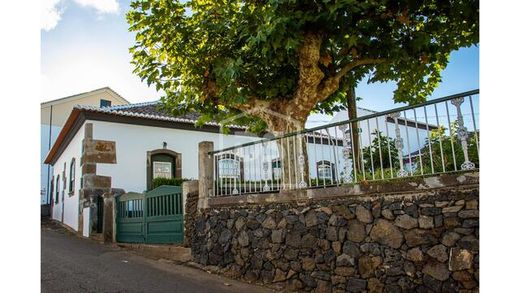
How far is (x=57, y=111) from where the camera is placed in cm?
2181

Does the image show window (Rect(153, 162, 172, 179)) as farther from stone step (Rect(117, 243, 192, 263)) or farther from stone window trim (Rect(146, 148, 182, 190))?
stone step (Rect(117, 243, 192, 263))

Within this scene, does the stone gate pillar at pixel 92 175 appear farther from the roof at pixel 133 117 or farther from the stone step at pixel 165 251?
the stone step at pixel 165 251

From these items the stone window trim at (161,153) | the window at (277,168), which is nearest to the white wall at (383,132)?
the window at (277,168)

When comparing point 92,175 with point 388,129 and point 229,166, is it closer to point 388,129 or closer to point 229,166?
point 229,166

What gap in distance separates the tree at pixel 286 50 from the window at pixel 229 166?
836mm

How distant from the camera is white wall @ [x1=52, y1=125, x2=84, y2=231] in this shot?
13414 millimetres

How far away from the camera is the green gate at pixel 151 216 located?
8250 mm

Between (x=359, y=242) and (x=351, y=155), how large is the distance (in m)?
1.16

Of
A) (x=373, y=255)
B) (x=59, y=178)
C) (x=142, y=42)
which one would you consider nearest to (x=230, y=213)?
(x=373, y=255)

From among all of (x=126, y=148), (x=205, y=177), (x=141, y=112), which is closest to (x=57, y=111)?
(x=141, y=112)

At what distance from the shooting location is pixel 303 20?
5301 mm

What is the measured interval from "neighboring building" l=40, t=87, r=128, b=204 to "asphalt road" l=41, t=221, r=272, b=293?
14.6 meters

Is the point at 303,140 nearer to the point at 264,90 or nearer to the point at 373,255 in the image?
the point at 264,90

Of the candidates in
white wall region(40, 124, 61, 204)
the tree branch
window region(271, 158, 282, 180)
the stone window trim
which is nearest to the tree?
the tree branch
